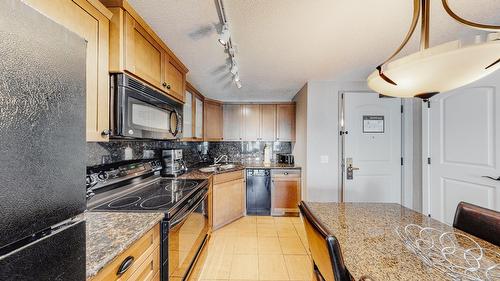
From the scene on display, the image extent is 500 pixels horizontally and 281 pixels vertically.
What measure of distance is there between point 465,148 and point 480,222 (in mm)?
1143

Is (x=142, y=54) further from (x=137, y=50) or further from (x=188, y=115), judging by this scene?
(x=188, y=115)

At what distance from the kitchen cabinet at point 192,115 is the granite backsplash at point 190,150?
0.89ft

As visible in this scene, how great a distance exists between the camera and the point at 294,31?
1.60 meters

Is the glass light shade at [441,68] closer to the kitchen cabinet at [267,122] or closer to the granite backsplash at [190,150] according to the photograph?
the granite backsplash at [190,150]

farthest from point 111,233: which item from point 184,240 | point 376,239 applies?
point 376,239

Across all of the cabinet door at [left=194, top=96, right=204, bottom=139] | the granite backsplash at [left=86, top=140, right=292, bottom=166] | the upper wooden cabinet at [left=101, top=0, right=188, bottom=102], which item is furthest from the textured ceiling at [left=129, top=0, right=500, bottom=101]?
the granite backsplash at [left=86, top=140, right=292, bottom=166]

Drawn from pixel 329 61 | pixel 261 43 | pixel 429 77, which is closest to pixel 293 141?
pixel 329 61

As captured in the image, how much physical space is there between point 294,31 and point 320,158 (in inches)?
73.3

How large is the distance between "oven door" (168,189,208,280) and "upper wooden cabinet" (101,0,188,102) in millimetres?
1052

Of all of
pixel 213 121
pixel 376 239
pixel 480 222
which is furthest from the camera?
pixel 213 121

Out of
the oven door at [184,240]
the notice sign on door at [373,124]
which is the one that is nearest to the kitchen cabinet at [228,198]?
the oven door at [184,240]

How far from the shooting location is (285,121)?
404 cm

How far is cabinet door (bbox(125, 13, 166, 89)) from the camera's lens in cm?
130

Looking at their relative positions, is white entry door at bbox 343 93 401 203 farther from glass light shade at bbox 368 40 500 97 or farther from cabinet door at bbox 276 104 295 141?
glass light shade at bbox 368 40 500 97
